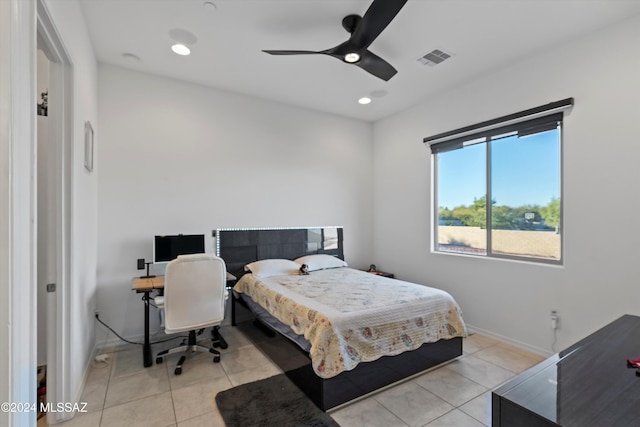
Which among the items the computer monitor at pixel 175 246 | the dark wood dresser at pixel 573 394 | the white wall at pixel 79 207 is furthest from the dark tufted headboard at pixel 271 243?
the dark wood dresser at pixel 573 394

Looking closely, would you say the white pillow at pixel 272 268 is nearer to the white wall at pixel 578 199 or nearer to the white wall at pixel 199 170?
the white wall at pixel 199 170

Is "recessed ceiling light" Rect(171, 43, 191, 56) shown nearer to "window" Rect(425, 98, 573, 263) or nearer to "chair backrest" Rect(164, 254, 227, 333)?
"chair backrest" Rect(164, 254, 227, 333)

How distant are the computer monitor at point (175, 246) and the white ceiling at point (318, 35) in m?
1.86

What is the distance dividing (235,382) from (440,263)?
279 centimetres

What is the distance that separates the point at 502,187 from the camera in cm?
340

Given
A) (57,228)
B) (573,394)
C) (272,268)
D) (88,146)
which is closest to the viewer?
(573,394)

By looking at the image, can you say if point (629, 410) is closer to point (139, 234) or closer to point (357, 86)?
point (357, 86)

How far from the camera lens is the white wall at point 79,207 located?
2.03 meters

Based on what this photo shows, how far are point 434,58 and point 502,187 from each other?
5.28 feet

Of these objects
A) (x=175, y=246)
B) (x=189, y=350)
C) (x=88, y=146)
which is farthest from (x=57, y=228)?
(x=189, y=350)

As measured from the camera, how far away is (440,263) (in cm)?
391

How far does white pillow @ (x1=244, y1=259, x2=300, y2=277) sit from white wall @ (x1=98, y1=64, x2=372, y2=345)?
574 mm

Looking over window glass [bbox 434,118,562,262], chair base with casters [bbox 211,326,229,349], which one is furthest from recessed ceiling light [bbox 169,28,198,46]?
window glass [bbox 434,118,562,262]

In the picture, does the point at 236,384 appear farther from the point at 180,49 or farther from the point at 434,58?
the point at 434,58
